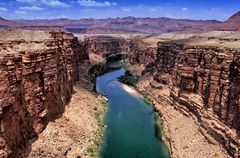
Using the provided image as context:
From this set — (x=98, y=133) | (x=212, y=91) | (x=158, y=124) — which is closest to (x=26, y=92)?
(x=98, y=133)

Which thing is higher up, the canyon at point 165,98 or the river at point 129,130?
the canyon at point 165,98

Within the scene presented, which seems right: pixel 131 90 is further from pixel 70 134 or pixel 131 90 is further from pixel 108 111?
pixel 70 134

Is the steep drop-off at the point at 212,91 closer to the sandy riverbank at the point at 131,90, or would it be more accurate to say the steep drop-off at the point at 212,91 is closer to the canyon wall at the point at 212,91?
the canyon wall at the point at 212,91

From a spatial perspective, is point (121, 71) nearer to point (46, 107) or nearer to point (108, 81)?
point (108, 81)

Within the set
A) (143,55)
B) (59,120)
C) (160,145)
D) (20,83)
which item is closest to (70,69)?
(59,120)

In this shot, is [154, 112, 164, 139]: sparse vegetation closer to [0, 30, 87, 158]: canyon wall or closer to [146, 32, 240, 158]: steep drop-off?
[146, 32, 240, 158]: steep drop-off

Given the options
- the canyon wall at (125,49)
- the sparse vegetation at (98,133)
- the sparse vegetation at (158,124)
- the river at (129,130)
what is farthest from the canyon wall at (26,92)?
the canyon wall at (125,49)

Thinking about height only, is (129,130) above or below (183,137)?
below
